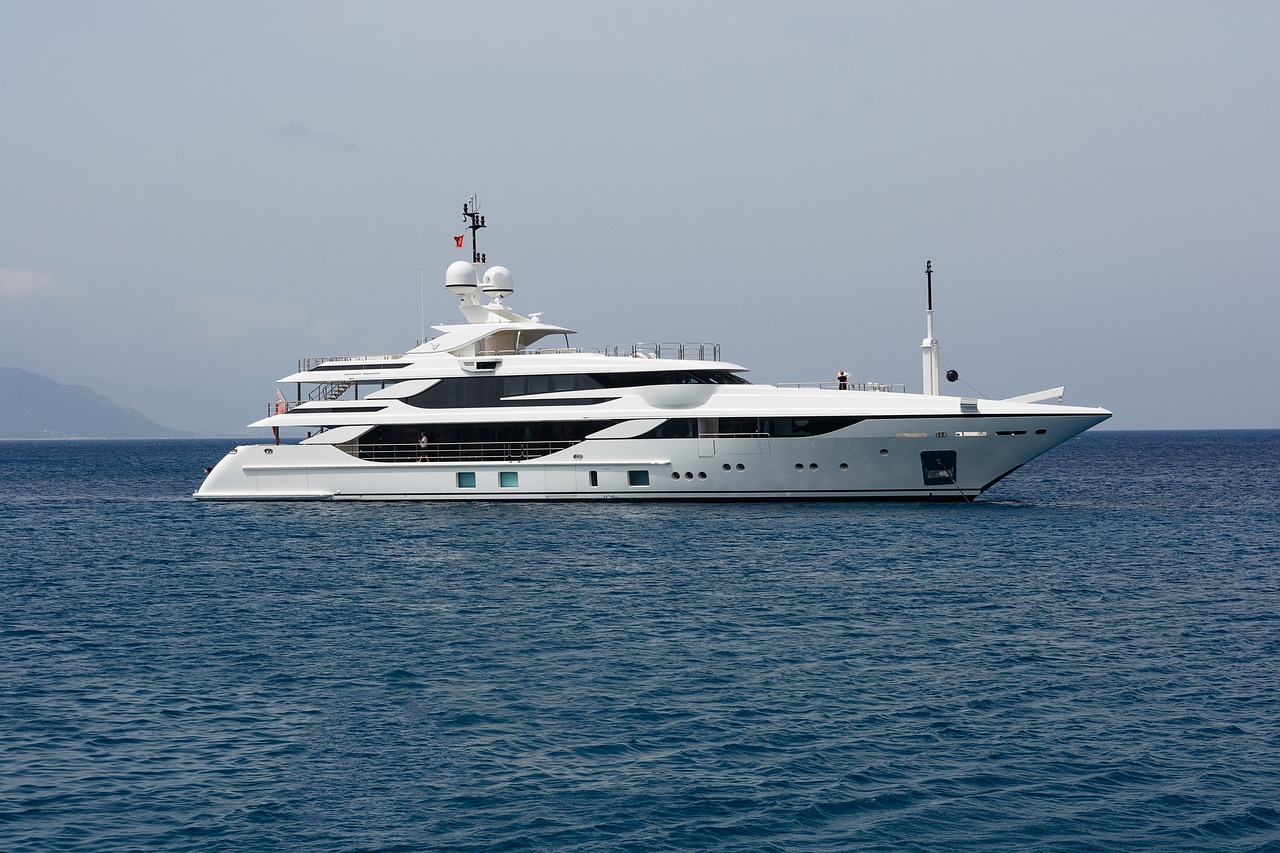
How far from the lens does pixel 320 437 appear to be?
145ft

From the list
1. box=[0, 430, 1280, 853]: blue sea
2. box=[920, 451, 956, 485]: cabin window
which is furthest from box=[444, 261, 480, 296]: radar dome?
box=[920, 451, 956, 485]: cabin window

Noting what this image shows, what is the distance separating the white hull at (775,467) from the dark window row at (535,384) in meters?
2.14

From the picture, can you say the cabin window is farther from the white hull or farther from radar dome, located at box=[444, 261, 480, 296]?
radar dome, located at box=[444, 261, 480, 296]

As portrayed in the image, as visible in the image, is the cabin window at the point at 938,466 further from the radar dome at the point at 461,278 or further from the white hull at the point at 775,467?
the radar dome at the point at 461,278

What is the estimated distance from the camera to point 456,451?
42.9m

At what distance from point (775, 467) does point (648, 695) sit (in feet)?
76.9

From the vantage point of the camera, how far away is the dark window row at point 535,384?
134 feet

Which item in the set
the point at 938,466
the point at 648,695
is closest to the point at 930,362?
the point at 938,466

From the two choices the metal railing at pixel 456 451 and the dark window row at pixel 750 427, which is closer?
the dark window row at pixel 750 427

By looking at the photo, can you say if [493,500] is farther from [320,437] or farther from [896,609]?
[896,609]

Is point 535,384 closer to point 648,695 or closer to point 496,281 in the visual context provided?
point 496,281

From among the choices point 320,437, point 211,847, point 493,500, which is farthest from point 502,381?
point 211,847

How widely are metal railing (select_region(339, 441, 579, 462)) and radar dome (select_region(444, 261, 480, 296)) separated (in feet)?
22.7

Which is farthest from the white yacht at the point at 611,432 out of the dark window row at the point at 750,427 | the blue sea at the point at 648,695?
the blue sea at the point at 648,695
